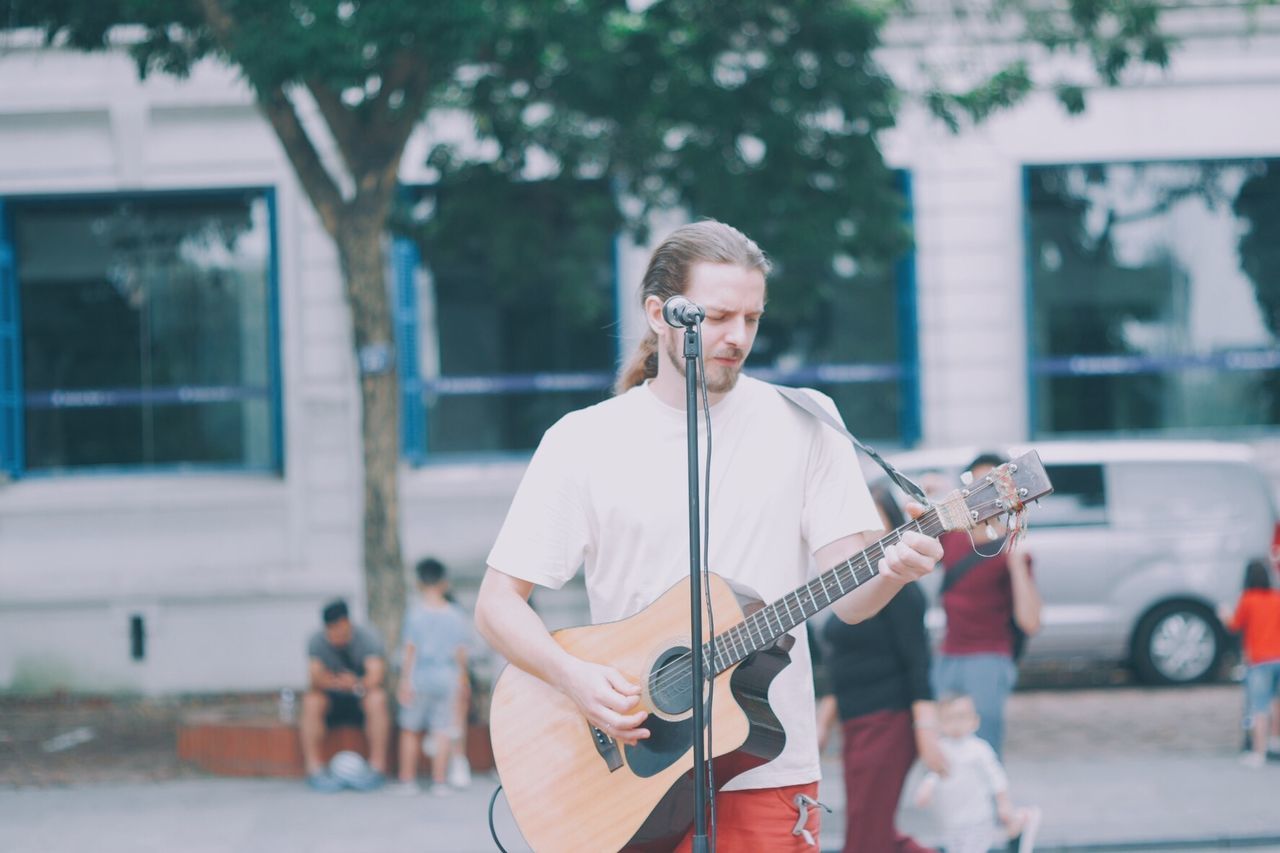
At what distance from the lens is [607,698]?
10.5 ft

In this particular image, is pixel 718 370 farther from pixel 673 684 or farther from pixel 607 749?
pixel 607 749

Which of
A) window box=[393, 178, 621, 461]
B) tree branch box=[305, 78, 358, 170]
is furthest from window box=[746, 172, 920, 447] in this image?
tree branch box=[305, 78, 358, 170]

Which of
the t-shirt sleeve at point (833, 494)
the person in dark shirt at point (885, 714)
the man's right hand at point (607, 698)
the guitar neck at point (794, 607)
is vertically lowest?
the person in dark shirt at point (885, 714)

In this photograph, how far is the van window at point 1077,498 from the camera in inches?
498

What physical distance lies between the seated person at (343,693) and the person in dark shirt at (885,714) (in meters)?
4.38

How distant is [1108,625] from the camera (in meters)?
12.5

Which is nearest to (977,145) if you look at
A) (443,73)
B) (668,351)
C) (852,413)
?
(852,413)

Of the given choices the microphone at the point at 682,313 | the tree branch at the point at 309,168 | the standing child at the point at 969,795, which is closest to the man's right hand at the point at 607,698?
the microphone at the point at 682,313

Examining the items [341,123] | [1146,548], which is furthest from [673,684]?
[1146,548]

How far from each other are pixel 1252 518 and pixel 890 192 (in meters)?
4.51

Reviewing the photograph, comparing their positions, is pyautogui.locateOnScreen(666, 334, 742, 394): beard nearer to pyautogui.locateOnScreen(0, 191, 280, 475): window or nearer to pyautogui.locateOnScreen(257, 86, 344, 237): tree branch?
pyautogui.locateOnScreen(257, 86, 344, 237): tree branch

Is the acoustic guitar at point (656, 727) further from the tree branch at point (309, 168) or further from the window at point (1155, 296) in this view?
the window at point (1155, 296)

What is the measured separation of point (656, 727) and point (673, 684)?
0.33 feet

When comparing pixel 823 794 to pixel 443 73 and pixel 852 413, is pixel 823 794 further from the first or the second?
pixel 852 413
